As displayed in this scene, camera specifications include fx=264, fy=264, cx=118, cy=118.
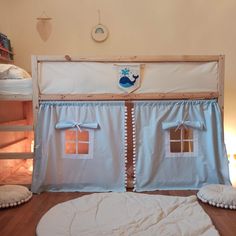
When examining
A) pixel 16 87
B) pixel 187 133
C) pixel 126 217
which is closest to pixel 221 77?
pixel 187 133

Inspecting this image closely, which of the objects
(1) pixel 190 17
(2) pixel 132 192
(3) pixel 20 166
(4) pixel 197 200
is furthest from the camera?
(1) pixel 190 17

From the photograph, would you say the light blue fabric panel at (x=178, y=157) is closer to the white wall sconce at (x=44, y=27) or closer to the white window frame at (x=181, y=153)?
the white window frame at (x=181, y=153)

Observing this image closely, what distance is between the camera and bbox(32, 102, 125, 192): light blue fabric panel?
9.11ft

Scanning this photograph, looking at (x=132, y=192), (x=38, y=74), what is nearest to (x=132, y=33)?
(x=38, y=74)

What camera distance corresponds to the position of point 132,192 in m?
2.66

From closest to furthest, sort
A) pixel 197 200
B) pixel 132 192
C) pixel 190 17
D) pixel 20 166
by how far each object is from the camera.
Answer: pixel 197 200
pixel 132 192
pixel 20 166
pixel 190 17

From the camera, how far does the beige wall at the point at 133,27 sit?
3.78m

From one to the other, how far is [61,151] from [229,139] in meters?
2.46

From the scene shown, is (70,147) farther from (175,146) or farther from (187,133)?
(187,133)

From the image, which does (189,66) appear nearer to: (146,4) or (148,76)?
(148,76)

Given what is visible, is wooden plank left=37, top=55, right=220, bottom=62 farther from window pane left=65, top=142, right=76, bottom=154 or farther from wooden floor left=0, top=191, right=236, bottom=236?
wooden floor left=0, top=191, right=236, bottom=236

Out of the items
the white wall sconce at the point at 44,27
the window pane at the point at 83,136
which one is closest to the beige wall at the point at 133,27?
the white wall sconce at the point at 44,27

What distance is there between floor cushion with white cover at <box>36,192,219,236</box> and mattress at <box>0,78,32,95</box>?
1.23m

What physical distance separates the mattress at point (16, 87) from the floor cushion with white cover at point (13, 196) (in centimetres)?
96
